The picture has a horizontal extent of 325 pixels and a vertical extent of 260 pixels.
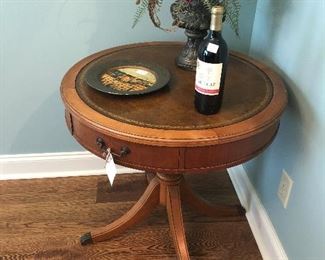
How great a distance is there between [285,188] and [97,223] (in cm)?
81

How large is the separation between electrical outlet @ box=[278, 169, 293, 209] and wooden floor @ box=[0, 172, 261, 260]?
0.29 meters

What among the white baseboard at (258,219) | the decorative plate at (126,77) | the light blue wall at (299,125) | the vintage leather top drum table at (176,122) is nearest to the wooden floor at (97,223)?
the white baseboard at (258,219)

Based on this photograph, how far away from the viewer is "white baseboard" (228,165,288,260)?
131 centimetres

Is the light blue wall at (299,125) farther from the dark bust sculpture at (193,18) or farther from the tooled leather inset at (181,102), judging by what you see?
the dark bust sculpture at (193,18)

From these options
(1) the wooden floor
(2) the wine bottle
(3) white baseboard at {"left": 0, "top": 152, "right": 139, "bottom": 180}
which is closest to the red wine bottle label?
(2) the wine bottle

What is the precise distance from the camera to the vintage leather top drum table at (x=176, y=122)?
88 cm

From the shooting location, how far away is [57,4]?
136 centimetres

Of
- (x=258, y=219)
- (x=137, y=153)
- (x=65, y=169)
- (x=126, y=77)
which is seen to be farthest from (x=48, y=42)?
(x=258, y=219)

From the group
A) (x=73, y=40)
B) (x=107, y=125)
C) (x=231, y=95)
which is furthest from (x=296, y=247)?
(x=73, y=40)

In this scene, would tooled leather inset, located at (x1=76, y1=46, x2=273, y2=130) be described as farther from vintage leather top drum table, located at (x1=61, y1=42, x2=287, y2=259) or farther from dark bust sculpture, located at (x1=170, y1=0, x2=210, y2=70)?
dark bust sculpture, located at (x1=170, y1=0, x2=210, y2=70)

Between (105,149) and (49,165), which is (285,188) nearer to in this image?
(105,149)

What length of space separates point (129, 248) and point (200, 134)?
2.45ft

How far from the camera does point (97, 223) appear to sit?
151cm

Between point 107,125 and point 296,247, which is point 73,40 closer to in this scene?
point 107,125
